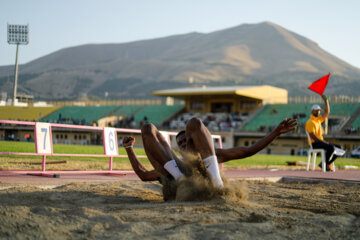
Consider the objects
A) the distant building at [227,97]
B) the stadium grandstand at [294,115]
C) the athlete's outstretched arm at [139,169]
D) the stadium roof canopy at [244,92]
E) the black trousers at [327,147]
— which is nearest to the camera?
the athlete's outstretched arm at [139,169]

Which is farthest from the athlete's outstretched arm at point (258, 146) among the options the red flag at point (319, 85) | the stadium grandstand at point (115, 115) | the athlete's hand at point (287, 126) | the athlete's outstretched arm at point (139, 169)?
the stadium grandstand at point (115, 115)

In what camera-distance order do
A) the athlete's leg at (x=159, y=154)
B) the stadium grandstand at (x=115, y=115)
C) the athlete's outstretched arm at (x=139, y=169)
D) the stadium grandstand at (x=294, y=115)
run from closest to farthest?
the athlete's leg at (x=159, y=154) → the athlete's outstretched arm at (x=139, y=169) → the stadium grandstand at (x=294, y=115) → the stadium grandstand at (x=115, y=115)

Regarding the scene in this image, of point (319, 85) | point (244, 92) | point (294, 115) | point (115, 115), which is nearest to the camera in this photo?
point (319, 85)

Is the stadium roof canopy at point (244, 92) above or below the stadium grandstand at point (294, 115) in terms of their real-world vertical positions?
above

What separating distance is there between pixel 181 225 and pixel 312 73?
198 meters

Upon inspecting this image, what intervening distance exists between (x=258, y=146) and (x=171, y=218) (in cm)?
139

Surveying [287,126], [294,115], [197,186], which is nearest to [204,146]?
[197,186]

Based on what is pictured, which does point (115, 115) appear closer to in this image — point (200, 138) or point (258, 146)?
point (258, 146)

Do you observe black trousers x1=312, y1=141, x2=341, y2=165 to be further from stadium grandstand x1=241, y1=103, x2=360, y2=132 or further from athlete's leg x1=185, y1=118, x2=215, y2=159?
stadium grandstand x1=241, y1=103, x2=360, y2=132

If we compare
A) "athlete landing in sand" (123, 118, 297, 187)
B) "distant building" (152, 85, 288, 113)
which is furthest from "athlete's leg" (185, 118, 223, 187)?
"distant building" (152, 85, 288, 113)

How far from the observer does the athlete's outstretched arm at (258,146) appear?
13.8 feet

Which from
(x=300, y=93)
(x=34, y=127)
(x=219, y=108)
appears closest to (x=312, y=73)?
(x=300, y=93)

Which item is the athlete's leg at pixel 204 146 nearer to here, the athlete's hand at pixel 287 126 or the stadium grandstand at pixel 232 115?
the athlete's hand at pixel 287 126

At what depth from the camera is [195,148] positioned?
13.6ft
